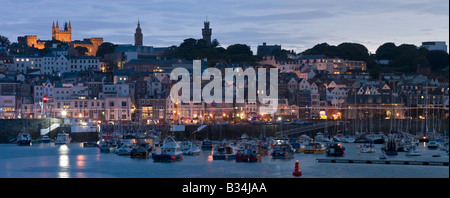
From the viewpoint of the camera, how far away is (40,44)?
11019cm

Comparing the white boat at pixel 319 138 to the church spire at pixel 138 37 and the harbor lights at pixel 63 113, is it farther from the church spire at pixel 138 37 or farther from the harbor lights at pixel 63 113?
the church spire at pixel 138 37

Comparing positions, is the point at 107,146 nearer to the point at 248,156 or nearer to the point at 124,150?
the point at 124,150

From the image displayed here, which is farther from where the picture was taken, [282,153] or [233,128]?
[233,128]

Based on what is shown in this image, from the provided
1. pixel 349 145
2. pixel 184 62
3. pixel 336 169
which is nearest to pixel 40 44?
pixel 184 62

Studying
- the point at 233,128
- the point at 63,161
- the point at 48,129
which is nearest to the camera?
the point at 63,161

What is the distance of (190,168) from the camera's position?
35.2 metres

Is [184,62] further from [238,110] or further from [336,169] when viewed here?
[336,169]

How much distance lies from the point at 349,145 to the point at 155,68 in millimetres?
38132

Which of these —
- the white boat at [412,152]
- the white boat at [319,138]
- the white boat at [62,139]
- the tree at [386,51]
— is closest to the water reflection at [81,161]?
the white boat at [62,139]

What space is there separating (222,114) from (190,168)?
33.3m

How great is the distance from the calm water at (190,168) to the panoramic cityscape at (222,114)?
0.27ft

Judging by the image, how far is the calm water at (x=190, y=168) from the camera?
3222cm

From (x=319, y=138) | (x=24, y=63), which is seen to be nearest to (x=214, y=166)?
(x=319, y=138)

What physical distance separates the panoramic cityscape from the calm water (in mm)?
82
